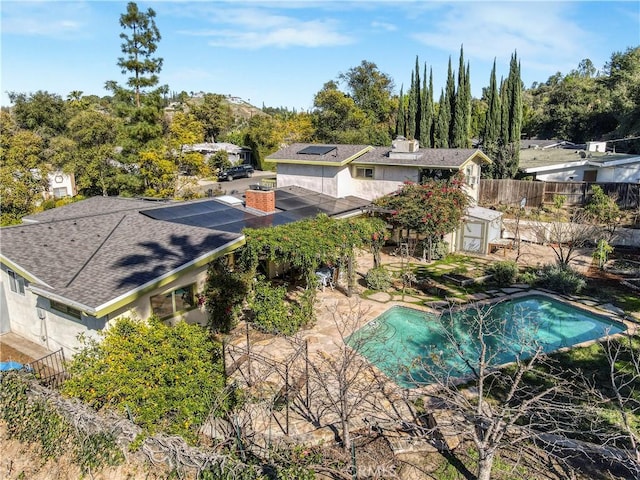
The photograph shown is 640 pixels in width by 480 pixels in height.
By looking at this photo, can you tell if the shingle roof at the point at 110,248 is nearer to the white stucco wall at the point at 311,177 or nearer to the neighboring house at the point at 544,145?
the white stucco wall at the point at 311,177

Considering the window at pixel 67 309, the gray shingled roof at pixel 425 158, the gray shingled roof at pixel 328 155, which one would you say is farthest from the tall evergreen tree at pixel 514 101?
the window at pixel 67 309

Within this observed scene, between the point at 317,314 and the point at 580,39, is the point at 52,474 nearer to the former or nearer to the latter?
the point at 317,314

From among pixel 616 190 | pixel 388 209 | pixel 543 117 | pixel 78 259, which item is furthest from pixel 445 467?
pixel 543 117

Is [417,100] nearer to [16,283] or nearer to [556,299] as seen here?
[556,299]

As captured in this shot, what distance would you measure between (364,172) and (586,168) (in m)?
21.9

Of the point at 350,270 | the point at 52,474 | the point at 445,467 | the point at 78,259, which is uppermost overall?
the point at 78,259

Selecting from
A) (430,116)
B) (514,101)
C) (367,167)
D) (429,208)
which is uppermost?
(514,101)

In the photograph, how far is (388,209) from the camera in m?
24.8

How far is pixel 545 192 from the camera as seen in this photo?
3381cm

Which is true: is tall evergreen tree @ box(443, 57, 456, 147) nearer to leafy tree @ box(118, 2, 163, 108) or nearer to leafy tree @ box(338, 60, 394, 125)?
leafy tree @ box(338, 60, 394, 125)

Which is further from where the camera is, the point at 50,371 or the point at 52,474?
the point at 50,371

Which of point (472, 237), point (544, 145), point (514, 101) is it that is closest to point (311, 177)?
point (472, 237)

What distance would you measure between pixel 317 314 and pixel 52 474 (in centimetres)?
985

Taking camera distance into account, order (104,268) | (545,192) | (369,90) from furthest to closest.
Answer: (369,90), (545,192), (104,268)
